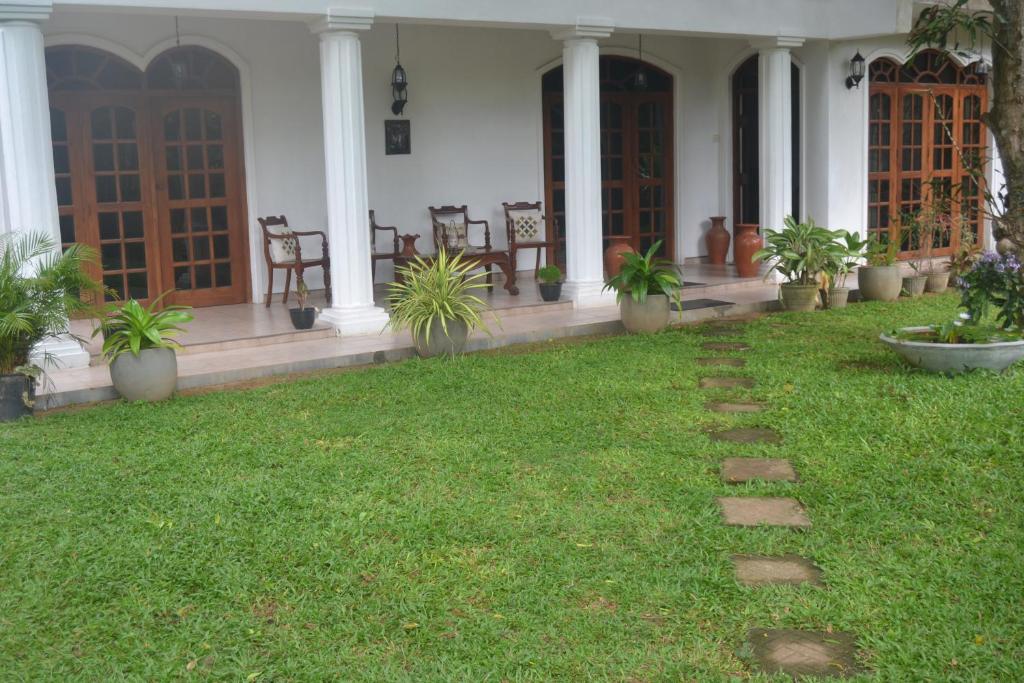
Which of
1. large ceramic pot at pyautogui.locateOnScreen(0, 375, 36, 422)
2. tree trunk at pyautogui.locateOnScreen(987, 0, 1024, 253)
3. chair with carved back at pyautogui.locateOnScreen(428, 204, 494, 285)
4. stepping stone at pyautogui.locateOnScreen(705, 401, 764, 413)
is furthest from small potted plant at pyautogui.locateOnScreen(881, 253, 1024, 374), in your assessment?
large ceramic pot at pyautogui.locateOnScreen(0, 375, 36, 422)

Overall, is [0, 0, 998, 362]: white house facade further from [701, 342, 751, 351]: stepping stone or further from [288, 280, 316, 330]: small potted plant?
[701, 342, 751, 351]: stepping stone

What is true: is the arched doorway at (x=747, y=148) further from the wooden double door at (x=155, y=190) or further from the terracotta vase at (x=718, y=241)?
the wooden double door at (x=155, y=190)

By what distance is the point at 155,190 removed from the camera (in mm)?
11195

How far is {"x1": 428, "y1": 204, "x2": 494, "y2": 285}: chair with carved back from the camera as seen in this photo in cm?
1222

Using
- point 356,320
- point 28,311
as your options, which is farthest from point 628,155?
point 28,311

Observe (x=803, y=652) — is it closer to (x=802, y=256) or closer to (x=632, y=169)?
(x=802, y=256)

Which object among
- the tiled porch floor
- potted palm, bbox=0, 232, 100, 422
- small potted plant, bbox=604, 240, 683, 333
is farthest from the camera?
small potted plant, bbox=604, 240, 683, 333

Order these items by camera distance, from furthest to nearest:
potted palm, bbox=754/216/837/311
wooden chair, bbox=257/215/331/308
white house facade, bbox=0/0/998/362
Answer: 1. wooden chair, bbox=257/215/331/308
2. potted palm, bbox=754/216/837/311
3. white house facade, bbox=0/0/998/362

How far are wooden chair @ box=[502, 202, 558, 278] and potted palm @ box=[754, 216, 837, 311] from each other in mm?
2587

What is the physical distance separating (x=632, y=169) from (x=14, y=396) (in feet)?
29.0

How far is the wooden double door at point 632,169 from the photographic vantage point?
13.9 meters

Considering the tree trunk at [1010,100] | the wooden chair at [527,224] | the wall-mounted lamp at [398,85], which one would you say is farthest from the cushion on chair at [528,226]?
the tree trunk at [1010,100]

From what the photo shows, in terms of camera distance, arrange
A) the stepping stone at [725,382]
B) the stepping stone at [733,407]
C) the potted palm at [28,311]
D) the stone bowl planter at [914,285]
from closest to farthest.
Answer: the stepping stone at [733,407], the potted palm at [28,311], the stepping stone at [725,382], the stone bowl planter at [914,285]

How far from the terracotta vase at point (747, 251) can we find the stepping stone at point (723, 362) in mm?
4635
